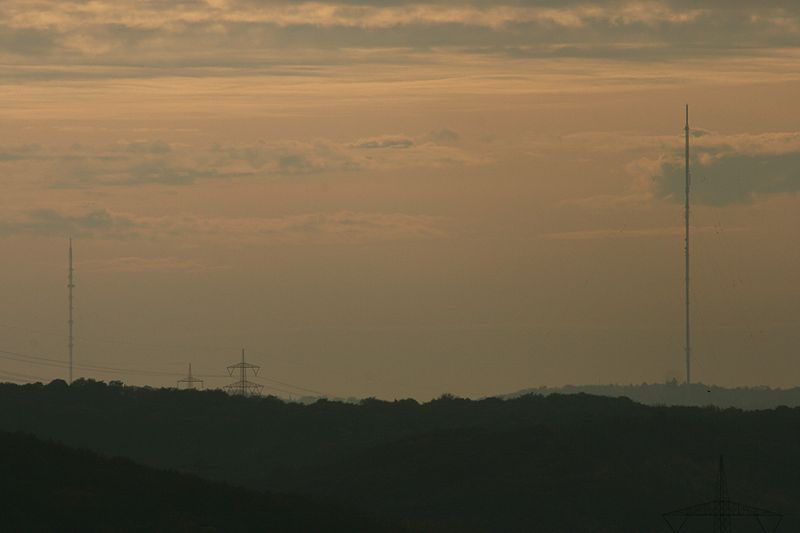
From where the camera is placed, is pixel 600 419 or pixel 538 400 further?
pixel 538 400

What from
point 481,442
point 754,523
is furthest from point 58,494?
point 481,442

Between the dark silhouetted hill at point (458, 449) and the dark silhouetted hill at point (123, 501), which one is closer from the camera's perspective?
the dark silhouetted hill at point (123, 501)

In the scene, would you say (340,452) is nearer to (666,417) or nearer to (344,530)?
(666,417)

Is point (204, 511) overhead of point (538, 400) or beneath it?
overhead

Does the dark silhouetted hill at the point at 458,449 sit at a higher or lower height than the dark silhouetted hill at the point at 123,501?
lower
